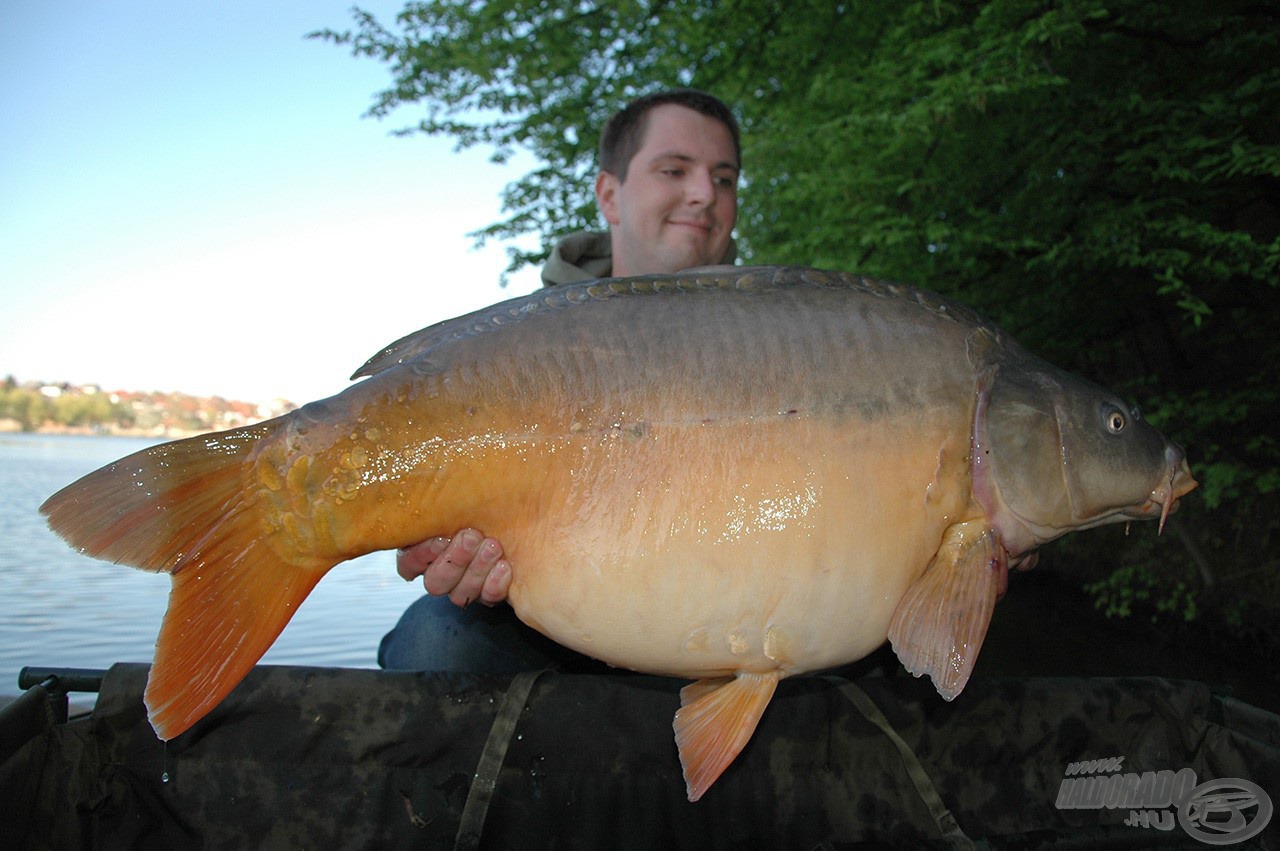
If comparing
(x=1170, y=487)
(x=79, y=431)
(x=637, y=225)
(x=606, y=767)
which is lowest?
(x=79, y=431)

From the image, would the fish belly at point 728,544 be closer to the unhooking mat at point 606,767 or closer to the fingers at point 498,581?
the fingers at point 498,581

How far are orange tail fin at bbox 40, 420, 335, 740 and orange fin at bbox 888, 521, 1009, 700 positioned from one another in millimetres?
800

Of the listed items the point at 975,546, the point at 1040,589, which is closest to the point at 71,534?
the point at 975,546

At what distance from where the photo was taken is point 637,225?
2428 millimetres

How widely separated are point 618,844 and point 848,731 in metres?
0.43

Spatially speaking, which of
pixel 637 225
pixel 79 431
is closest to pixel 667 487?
pixel 637 225

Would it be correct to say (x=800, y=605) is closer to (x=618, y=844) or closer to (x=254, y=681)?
(x=618, y=844)

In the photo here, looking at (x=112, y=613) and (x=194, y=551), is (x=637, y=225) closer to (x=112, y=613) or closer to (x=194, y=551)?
(x=194, y=551)

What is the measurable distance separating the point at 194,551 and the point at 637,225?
1593 millimetres

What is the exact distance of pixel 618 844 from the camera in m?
1.46

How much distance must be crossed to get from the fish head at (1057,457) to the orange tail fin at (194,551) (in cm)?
96

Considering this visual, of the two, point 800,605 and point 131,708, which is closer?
point 800,605

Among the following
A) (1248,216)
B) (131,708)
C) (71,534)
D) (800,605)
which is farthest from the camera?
(1248,216)

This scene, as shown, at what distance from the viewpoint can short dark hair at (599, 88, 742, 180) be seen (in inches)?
94.4
